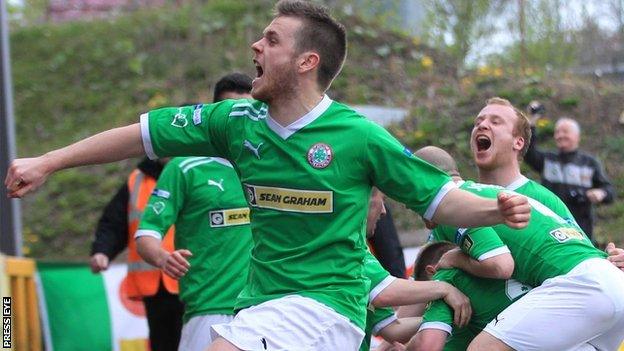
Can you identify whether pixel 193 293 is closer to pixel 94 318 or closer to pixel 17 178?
pixel 17 178

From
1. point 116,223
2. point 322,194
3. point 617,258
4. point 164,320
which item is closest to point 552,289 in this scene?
point 617,258

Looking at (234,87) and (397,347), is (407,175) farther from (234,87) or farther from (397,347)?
(234,87)

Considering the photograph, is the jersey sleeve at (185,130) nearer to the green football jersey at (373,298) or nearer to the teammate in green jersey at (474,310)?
the green football jersey at (373,298)

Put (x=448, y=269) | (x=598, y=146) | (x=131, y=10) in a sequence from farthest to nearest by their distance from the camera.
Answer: (x=131, y=10) < (x=598, y=146) < (x=448, y=269)

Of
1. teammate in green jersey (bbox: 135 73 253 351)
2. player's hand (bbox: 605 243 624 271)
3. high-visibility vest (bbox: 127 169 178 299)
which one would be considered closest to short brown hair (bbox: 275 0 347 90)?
player's hand (bbox: 605 243 624 271)

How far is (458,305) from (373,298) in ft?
1.30

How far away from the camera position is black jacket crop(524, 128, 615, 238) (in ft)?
36.8

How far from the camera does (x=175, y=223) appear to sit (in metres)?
7.40

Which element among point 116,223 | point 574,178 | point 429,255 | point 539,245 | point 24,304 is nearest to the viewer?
point 539,245

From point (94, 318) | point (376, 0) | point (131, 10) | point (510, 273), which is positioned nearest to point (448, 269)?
point (510, 273)

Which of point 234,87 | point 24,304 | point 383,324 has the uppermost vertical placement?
point 234,87

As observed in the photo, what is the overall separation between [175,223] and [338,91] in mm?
9331

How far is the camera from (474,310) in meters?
5.85

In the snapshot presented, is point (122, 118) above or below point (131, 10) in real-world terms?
below
